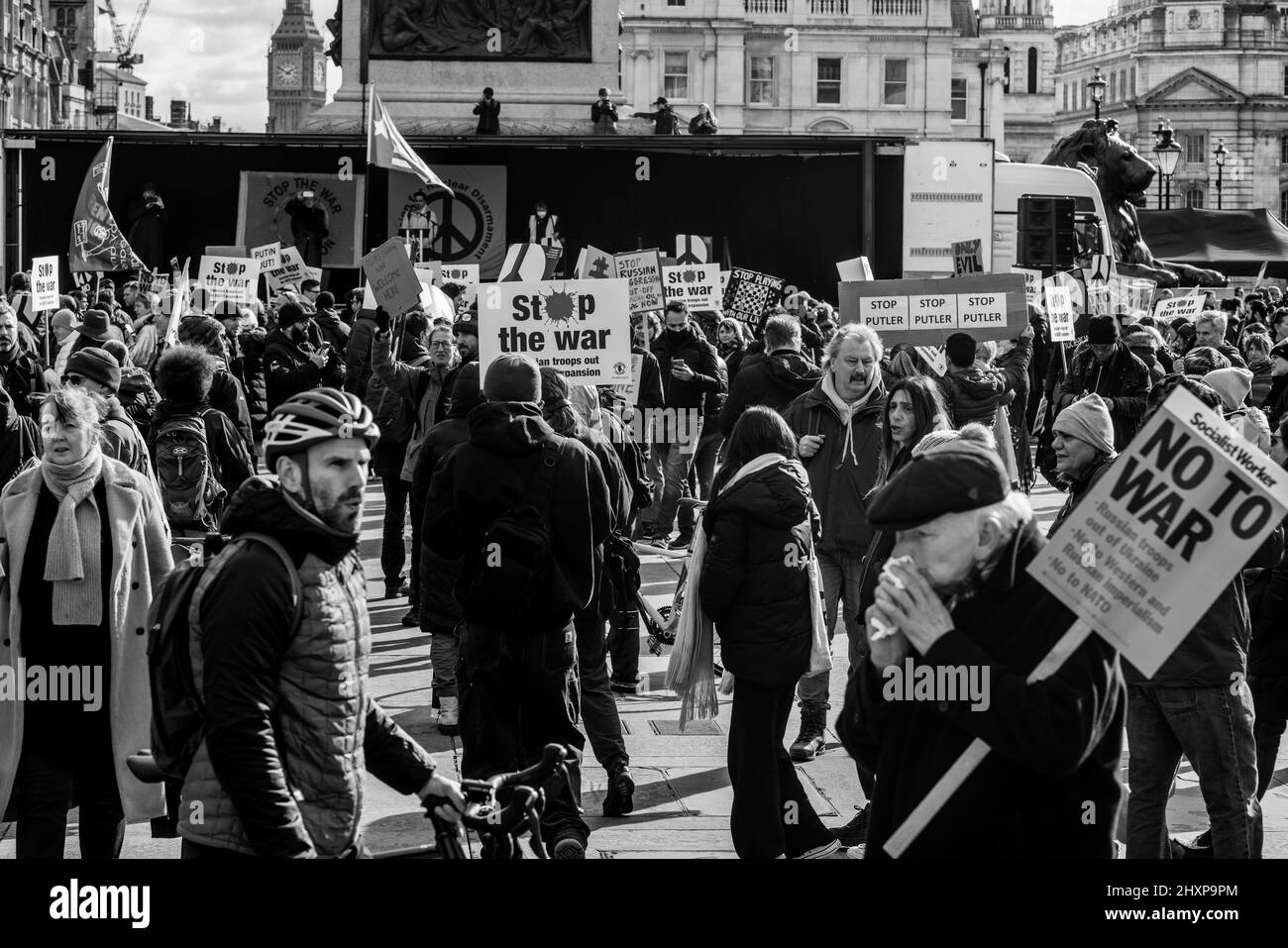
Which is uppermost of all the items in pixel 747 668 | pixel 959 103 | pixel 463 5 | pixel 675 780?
pixel 959 103

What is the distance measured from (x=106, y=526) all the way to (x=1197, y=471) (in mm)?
3607

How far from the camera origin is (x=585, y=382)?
32.1 ft

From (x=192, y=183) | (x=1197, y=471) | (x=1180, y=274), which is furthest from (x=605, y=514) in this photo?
(x=1180, y=274)

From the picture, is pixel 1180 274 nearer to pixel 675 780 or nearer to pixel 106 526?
pixel 675 780

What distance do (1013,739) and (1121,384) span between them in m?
9.54

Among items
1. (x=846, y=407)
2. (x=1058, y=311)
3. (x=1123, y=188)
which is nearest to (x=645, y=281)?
(x=1058, y=311)

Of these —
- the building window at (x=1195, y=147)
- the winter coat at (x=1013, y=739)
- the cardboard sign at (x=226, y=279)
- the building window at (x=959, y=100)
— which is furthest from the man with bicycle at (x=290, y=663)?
the building window at (x=1195, y=147)

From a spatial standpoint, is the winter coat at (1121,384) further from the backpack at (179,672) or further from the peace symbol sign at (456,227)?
the peace symbol sign at (456,227)

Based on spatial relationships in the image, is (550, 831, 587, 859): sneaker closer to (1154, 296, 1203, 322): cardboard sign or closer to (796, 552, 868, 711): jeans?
(796, 552, 868, 711): jeans

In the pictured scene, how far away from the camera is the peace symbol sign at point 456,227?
2831 cm

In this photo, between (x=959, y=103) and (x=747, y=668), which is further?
(x=959, y=103)

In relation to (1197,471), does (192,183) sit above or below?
above

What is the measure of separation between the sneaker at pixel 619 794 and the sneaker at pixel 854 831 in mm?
780
